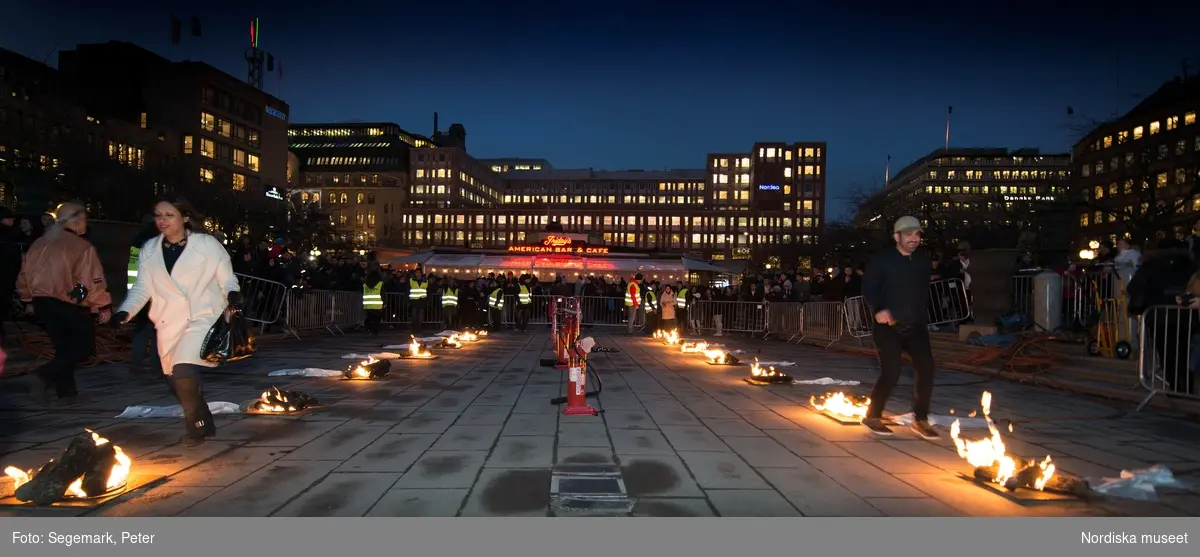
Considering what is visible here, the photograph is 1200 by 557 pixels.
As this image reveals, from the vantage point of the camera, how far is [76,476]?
3.94 m

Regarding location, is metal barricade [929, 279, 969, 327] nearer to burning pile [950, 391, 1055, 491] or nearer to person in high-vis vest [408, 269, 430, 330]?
burning pile [950, 391, 1055, 491]

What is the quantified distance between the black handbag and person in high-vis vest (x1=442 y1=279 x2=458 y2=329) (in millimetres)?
16223

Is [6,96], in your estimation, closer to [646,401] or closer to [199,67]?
[199,67]

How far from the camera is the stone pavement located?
403 centimetres

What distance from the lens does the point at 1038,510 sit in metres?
3.98

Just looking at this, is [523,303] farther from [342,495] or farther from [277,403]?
[342,495]

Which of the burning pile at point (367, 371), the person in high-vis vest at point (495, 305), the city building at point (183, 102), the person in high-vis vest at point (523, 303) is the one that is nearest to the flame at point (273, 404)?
the burning pile at point (367, 371)

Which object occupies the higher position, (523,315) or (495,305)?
(495,305)

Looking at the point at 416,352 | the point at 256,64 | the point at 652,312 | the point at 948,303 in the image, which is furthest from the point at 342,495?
the point at 256,64

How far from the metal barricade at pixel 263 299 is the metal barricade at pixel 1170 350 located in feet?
43.2

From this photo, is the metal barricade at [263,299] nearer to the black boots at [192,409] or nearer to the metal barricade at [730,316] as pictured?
the black boots at [192,409]

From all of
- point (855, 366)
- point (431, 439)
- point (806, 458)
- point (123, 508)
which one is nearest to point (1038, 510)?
point (806, 458)

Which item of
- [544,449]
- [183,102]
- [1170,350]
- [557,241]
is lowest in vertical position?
[544,449]

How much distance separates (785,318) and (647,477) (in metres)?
16.5
